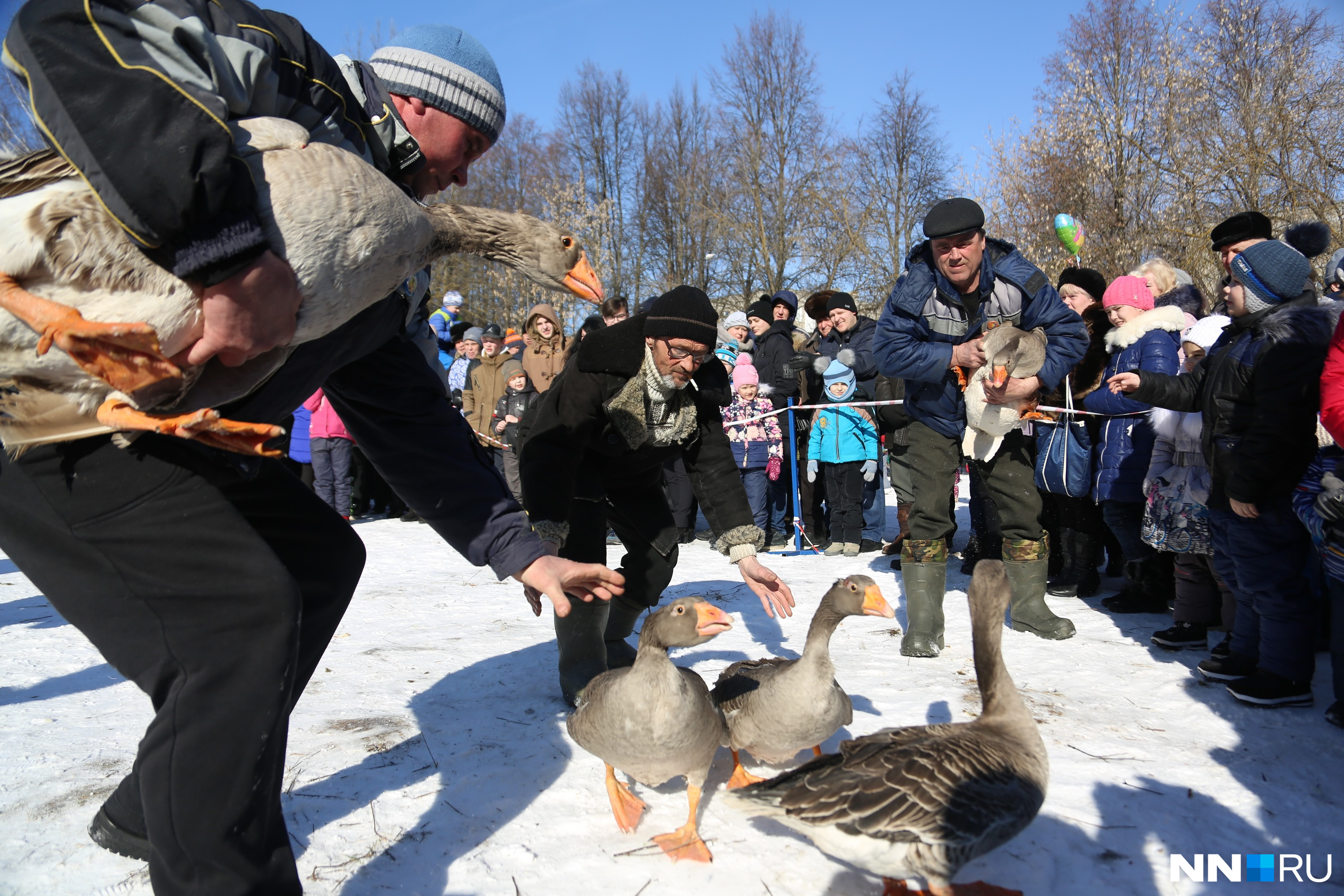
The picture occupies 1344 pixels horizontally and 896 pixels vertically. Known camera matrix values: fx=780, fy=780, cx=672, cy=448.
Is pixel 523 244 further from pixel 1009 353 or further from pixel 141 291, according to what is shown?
pixel 1009 353

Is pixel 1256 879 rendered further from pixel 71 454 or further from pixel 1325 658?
pixel 71 454

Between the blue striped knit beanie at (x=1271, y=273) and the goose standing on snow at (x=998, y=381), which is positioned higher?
the blue striped knit beanie at (x=1271, y=273)

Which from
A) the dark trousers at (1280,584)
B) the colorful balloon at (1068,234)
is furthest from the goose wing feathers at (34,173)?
the colorful balloon at (1068,234)

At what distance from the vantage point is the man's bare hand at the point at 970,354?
4535 mm

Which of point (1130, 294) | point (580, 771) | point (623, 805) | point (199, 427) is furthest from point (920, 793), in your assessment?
point (1130, 294)

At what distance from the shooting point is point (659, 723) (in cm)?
275

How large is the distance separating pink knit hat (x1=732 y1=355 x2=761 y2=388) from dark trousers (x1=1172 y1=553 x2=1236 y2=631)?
17.1 ft

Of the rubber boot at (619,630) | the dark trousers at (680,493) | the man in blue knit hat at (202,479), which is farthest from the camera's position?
the dark trousers at (680,493)

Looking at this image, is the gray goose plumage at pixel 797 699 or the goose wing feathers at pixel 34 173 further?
the gray goose plumage at pixel 797 699

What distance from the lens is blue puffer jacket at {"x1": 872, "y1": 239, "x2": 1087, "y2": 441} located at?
4.75 m

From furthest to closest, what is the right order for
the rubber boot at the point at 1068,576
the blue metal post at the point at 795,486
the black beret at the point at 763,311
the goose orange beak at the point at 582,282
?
the black beret at the point at 763,311 → the blue metal post at the point at 795,486 → the rubber boot at the point at 1068,576 → the goose orange beak at the point at 582,282

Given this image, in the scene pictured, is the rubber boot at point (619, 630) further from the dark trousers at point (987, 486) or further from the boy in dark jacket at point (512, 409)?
the boy in dark jacket at point (512, 409)

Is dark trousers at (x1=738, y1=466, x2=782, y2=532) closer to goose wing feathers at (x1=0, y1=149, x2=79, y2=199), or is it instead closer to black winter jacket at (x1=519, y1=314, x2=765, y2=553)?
black winter jacket at (x1=519, y1=314, x2=765, y2=553)

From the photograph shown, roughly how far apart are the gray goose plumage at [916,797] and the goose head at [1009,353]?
7.77 feet
